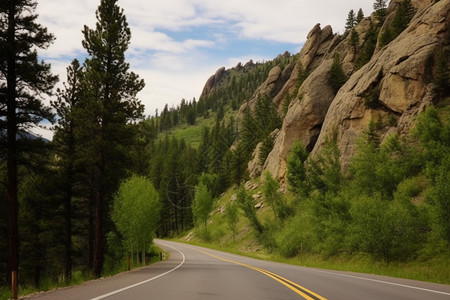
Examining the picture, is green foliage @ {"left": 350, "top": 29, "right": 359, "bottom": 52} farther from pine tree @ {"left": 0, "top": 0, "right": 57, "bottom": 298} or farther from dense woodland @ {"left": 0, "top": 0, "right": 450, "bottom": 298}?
pine tree @ {"left": 0, "top": 0, "right": 57, "bottom": 298}

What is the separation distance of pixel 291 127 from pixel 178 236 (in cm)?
4354

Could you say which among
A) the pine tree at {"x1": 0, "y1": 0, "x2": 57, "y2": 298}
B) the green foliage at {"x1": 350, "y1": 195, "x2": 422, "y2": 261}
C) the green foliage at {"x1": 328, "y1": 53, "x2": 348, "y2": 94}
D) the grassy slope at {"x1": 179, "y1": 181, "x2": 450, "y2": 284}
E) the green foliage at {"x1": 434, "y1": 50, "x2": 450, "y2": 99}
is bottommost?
the grassy slope at {"x1": 179, "y1": 181, "x2": 450, "y2": 284}

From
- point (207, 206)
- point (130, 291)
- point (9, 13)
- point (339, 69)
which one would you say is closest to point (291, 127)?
point (339, 69)

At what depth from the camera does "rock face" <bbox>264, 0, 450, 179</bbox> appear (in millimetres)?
42906

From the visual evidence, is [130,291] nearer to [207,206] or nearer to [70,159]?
[70,159]

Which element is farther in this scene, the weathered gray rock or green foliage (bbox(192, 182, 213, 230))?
green foliage (bbox(192, 182, 213, 230))

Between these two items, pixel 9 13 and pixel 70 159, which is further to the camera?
pixel 70 159

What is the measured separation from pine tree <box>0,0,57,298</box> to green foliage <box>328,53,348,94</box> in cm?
5356

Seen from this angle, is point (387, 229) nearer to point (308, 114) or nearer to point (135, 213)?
point (135, 213)

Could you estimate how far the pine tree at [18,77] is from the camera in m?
16.0

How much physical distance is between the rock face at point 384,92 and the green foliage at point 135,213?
1142 inches

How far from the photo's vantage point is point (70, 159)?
991 inches

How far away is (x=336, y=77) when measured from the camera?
6300 cm

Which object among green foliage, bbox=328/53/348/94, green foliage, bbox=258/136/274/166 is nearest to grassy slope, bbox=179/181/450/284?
green foliage, bbox=258/136/274/166
